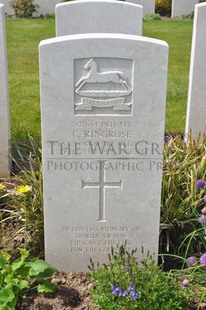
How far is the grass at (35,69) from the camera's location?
6949mm

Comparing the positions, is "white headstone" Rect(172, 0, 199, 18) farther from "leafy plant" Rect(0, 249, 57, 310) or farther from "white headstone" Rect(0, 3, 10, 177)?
"leafy plant" Rect(0, 249, 57, 310)

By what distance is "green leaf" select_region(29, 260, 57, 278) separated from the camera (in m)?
3.46

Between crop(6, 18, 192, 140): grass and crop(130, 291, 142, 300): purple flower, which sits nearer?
crop(130, 291, 142, 300): purple flower

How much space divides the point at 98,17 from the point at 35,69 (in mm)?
4198

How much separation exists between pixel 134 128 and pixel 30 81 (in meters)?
5.67

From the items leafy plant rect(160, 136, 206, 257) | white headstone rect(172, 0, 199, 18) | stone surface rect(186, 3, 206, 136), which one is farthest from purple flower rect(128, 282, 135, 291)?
white headstone rect(172, 0, 199, 18)

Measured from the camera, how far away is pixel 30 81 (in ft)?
29.2

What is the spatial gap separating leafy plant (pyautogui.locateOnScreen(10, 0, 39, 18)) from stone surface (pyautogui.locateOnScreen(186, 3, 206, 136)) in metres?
11.8

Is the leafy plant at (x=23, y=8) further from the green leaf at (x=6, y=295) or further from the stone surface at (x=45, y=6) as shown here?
the green leaf at (x=6, y=295)

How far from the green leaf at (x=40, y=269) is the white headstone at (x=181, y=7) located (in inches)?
595

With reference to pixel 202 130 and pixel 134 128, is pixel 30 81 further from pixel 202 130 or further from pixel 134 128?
pixel 134 128

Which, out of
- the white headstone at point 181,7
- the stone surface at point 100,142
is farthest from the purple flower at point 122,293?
the white headstone at point 181,7

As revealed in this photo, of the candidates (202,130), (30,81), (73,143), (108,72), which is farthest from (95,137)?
(30,81)

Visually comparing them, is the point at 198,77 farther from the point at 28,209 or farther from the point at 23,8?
the point at 23,8
